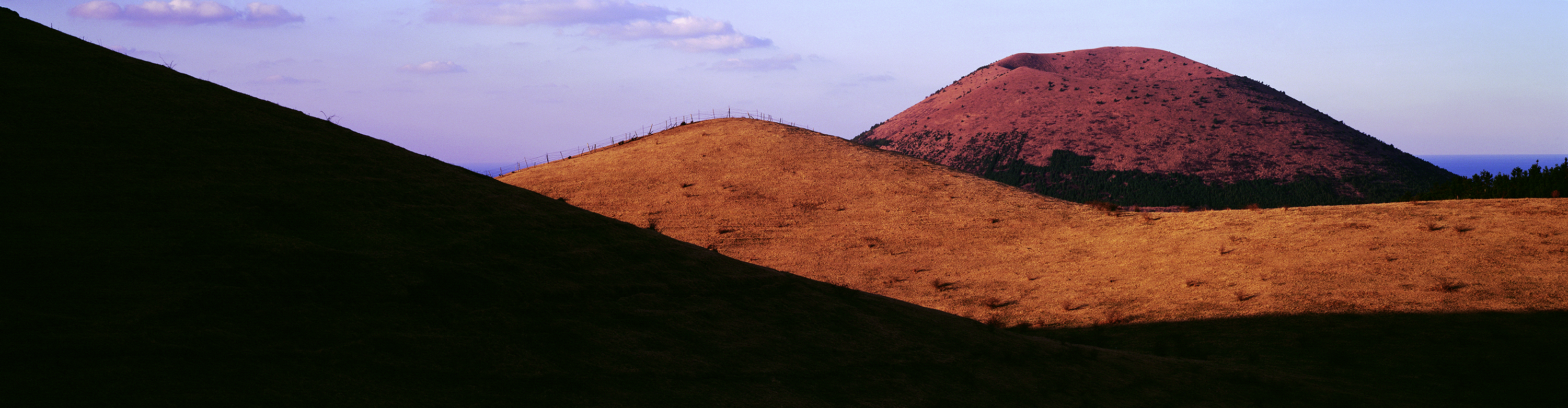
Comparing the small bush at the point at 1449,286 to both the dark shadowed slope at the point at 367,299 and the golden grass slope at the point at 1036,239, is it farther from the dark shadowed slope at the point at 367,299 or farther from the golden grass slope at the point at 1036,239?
the dark shadowed slope at the point at 367,299

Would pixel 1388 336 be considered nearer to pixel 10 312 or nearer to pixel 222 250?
pixel 222 250

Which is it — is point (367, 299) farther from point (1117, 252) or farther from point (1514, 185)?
point (1514, 185)

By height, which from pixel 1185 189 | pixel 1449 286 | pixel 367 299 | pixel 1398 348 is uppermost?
pixel 1185 189

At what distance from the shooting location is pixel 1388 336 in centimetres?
1207

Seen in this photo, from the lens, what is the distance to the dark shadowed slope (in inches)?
203

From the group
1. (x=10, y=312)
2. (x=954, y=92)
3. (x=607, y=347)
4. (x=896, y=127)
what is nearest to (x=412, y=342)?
(x=607, y=347)

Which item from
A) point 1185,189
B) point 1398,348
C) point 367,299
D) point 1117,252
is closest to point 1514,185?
point 1117,252

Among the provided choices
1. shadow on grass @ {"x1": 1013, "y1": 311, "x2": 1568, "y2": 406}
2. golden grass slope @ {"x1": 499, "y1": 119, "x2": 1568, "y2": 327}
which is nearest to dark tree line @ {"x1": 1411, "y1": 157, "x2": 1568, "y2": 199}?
golden grass slope @ {"x1": 499, "y1": 119, "x2": 1568, "y2": 327}

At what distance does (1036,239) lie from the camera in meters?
21.7

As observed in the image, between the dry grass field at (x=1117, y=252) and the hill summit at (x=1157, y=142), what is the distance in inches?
1429

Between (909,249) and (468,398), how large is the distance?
651 inches

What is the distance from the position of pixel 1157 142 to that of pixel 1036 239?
47.7 meters

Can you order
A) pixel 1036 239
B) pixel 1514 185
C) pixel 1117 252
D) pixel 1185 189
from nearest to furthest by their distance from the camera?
pixel 1117 252 < pixel 1036 239 < pixel 1514 185 < pixel 1185 189

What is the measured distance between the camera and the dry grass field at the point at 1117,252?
12.5m
